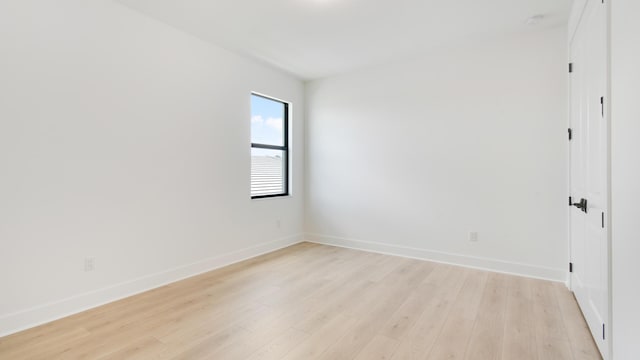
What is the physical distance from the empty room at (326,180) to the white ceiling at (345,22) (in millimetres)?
28

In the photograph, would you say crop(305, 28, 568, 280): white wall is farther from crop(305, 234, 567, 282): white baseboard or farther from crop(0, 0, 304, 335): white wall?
crop(0, 0, 304, 335): white wall

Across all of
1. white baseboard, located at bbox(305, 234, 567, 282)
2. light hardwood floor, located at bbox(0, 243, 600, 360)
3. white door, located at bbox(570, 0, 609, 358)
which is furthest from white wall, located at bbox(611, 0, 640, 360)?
white baseboard, located at bbox(305, 234, 567, 282)

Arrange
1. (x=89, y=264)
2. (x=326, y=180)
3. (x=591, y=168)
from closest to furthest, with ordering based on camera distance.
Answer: (x=591, y=168)
(x=89, y=264)
(x=326, y=180)

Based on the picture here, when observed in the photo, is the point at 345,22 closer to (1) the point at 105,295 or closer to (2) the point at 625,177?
(2) the point at 625,177

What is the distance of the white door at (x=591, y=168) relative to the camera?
1816 millimetres

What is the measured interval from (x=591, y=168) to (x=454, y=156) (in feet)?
5.69

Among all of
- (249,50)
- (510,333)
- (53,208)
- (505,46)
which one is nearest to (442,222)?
(510,333)

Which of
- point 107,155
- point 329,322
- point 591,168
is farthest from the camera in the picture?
point 107,155

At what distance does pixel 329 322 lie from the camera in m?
2.38

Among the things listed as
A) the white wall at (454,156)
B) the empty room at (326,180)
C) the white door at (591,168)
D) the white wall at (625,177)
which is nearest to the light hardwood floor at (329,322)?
the empty room at (326,180)

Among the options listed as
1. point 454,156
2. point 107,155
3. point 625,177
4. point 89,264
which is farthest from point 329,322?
point 454,156

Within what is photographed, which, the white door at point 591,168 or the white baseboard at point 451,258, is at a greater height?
the white door at point 591,168

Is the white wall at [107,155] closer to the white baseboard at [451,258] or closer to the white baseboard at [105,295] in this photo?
the white baseboard at [105,295]

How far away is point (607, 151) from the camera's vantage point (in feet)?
5.62
